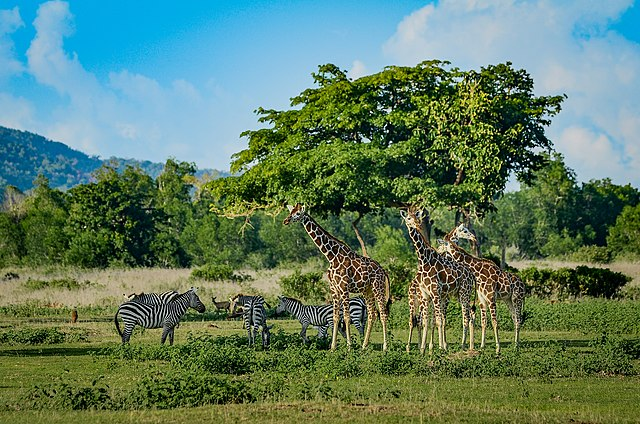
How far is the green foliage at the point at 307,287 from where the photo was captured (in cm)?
3372

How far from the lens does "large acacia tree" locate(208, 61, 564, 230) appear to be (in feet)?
94.8

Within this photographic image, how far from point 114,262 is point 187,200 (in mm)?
28300

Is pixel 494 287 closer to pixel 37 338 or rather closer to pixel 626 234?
pixel 37 338

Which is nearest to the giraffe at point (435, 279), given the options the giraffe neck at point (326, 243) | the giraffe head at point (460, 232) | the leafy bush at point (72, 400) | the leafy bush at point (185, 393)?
the giraffe neck at point (326, 243)

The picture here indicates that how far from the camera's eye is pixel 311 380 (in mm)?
14766

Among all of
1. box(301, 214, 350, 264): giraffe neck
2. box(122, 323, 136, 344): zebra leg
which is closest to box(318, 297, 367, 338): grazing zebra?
box(301, 214, 350, 264): giraffe neck

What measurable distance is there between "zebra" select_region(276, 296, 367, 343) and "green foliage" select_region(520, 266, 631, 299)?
453 inches

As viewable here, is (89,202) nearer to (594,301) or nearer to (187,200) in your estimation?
(187,200)

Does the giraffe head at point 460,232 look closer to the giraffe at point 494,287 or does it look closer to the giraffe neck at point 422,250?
the giraffe at point 494,287

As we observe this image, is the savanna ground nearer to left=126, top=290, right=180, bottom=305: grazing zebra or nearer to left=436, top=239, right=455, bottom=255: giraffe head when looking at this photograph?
left=126, top=290, right=180, bottom=305: grazing zebra

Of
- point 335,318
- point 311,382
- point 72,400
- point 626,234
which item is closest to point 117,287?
point 335,318

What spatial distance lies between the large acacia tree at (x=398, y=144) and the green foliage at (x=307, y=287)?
297cm

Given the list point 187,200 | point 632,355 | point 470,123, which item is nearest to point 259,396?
point 632,355

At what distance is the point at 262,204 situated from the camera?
1255 inches
